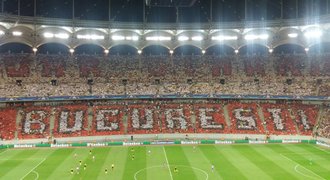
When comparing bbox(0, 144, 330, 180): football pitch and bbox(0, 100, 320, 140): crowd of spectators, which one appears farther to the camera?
bbox(0, 100, 320, 140): crowd of spectators

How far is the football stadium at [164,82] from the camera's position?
199 ft

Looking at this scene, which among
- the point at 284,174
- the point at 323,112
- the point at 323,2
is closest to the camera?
the point at 284,174

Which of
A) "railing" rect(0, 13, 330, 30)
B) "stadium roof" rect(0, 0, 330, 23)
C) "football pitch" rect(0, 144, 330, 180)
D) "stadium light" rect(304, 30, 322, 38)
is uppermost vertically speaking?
"stadium roof" rect(0, 0, 330, 23)

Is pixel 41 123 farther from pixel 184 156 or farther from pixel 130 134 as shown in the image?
pixel 184 156

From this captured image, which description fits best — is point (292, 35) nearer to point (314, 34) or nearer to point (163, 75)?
point (314, 34)

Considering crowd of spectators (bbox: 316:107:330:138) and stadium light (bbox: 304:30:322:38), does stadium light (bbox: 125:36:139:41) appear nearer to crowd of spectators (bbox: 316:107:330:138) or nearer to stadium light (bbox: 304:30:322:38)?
stadium light (bbox: 304:30:322:38)

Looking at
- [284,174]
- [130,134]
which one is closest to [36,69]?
[130,134]

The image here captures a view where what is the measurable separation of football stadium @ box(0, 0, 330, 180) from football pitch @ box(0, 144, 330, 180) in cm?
44

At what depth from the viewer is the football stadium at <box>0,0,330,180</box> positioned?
60625 millimetres

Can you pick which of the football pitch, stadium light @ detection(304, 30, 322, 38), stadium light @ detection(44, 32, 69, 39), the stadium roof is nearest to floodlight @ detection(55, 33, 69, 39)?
stadium light @ detection(44, 32, 69, 39)

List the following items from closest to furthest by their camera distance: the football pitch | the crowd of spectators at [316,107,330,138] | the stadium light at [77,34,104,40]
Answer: the football pitch
the crowd of spectators at [316,107,330,138]
the stadium light at [77,34,104,40]

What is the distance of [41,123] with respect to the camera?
67.6 m

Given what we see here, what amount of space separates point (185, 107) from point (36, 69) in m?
34.2

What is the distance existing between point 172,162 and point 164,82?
3490cm
